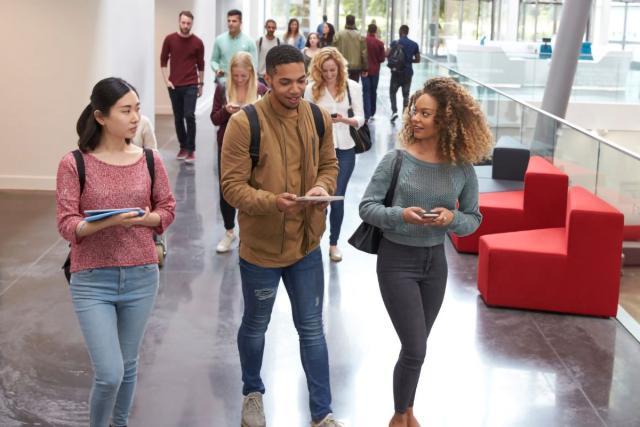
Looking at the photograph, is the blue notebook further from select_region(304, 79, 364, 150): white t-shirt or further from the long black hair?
select_region(304, 79, 364, 150): white t-shirt

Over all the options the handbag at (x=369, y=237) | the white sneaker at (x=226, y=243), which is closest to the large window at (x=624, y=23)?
the white sneaker at (x=226, y=243)

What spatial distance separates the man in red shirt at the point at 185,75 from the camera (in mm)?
13445

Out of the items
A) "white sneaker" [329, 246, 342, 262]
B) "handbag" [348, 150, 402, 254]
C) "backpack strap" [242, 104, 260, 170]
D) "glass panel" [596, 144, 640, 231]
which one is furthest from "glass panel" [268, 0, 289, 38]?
"backpack strap" [242, 104, 260, 170]

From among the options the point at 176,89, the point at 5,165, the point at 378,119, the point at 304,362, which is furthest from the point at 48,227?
the point at 378,119

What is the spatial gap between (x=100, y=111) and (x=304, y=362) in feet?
5.09

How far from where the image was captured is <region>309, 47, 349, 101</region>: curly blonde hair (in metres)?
7.64

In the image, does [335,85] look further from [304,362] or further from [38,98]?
[38,98]

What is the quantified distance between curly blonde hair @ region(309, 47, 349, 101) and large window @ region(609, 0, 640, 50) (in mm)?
31800

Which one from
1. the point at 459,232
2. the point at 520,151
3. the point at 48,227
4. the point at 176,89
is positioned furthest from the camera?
the point at 176,89

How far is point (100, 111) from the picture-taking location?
4.06 meters

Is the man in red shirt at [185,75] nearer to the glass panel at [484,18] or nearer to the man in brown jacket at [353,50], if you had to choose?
the man in brown jacket at [353,50]

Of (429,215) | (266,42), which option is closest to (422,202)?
(429,215)

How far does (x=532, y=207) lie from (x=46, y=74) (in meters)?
5.78

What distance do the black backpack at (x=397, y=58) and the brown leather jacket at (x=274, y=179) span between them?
14360 mm
